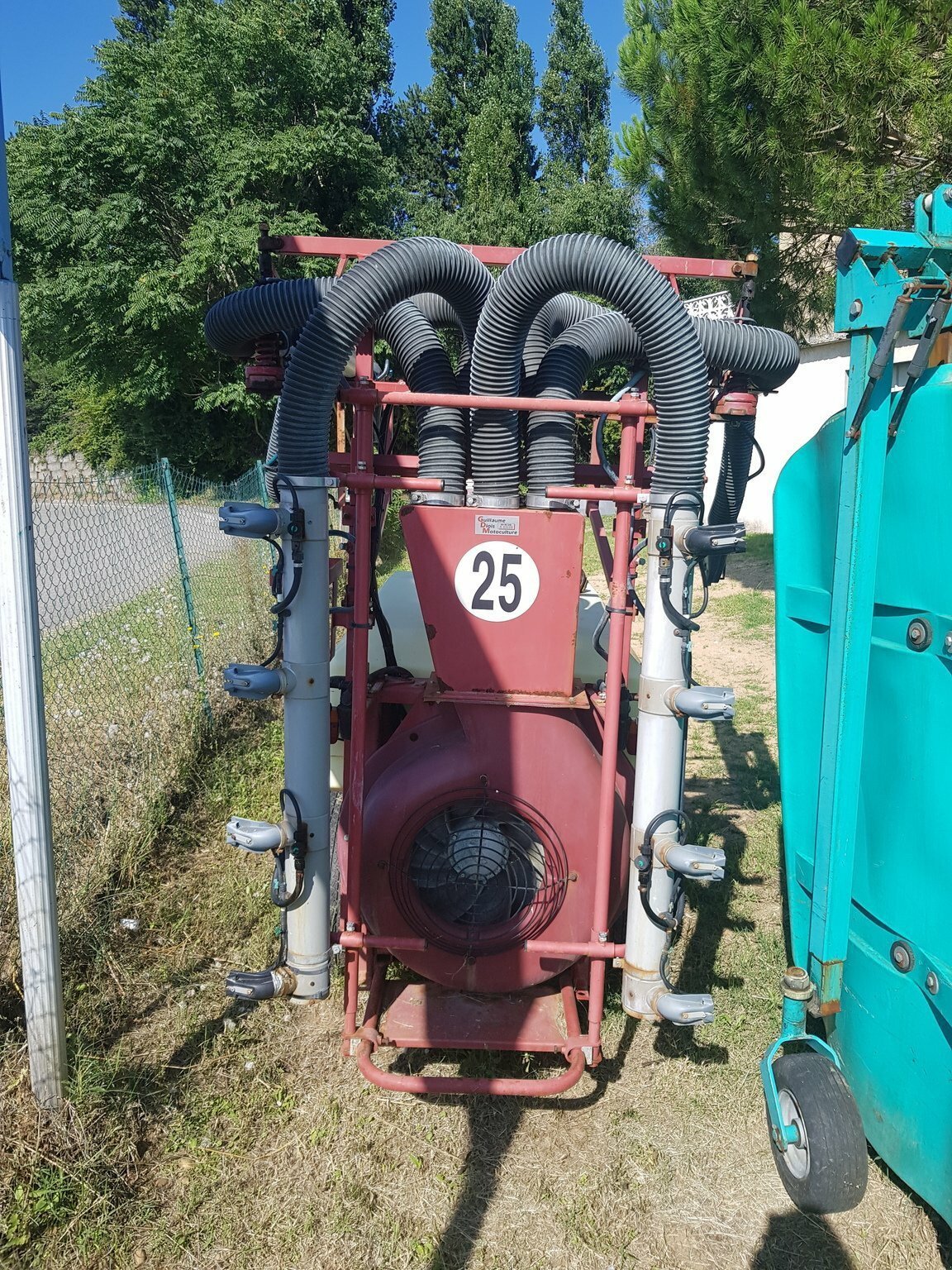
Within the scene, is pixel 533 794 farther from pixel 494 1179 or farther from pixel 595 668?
pixel 494 1179

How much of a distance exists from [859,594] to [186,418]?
2251cm

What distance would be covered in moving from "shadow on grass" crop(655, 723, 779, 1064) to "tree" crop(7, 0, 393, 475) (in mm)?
16047

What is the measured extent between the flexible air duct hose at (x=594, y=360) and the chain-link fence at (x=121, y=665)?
1.87m

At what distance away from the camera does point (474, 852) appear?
8.79ft

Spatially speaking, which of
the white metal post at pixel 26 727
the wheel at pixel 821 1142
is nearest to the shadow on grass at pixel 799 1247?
the wheel at pixel 821 1142

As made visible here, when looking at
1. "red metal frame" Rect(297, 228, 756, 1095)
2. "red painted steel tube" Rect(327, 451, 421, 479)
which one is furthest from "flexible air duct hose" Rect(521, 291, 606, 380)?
"red metal frame" Rect(297, 228, 756, 1095)

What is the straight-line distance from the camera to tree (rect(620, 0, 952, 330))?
6219 millimetres

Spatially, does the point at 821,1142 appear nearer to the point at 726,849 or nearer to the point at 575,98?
the point at 726,849

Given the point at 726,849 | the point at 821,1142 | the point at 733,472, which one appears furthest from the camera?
the point at 726,849

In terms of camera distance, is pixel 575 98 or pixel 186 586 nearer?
pixel 186 586

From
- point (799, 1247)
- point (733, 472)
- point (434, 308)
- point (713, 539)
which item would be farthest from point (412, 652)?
point (799, 1247)

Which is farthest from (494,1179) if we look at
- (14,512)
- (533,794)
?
(14,512)

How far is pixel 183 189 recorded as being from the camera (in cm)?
1914

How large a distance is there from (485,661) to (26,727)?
1.29 meters
